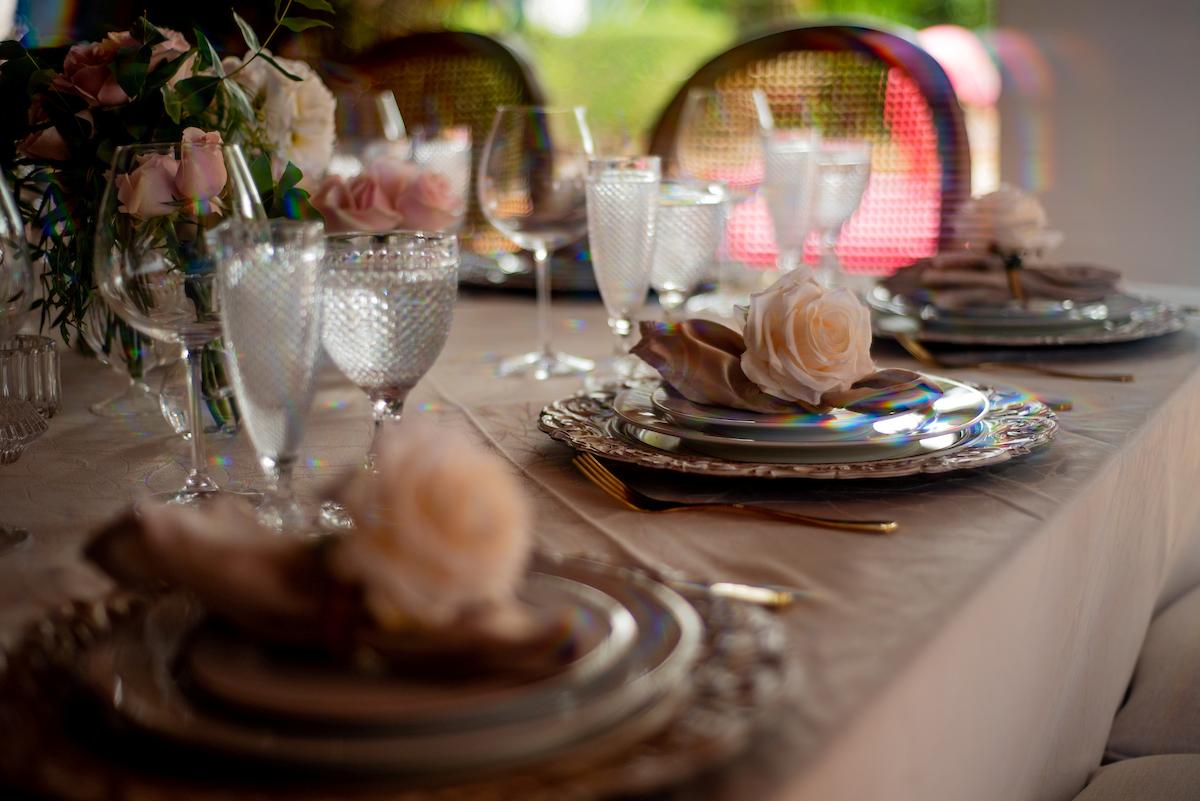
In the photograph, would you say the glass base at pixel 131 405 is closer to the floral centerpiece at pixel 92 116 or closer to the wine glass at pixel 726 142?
the floral centerpiece at pixel 92 116

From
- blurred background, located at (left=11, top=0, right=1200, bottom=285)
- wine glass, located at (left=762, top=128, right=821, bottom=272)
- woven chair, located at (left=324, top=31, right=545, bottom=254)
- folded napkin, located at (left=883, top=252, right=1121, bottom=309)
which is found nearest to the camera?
folded napkin, located at (left=883, top=252, right=1121, bottom=309)

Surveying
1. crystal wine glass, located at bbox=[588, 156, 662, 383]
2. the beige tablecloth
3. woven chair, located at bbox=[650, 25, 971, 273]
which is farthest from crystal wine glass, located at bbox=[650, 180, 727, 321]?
woven chair, located at bbox=[650, 25, 971, 273]

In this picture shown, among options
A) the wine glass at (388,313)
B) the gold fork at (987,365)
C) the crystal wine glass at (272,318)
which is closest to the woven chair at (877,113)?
the gold fork at (987,365)

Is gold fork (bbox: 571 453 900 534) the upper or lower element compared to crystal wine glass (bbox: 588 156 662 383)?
lower

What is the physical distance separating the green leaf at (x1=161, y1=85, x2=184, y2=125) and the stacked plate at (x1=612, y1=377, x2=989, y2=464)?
40 cm

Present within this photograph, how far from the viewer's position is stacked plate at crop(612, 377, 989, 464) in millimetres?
820

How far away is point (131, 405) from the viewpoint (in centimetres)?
112

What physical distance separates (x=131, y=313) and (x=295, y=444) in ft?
0.61

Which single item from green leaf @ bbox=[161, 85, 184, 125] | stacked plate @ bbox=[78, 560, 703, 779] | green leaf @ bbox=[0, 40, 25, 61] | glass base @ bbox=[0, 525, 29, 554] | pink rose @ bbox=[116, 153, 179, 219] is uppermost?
green leaf @ bbox=[0, 40, 25, 61]

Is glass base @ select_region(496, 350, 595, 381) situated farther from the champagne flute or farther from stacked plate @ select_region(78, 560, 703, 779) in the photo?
stacked plate @ select_region(78, 560, 703, 779)

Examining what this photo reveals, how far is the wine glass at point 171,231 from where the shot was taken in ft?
2.46

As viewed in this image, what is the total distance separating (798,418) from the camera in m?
0.84

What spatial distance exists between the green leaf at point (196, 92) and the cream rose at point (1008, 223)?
0.86m

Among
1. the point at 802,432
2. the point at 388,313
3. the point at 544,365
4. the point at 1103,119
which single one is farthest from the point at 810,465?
the point at 1103,119
